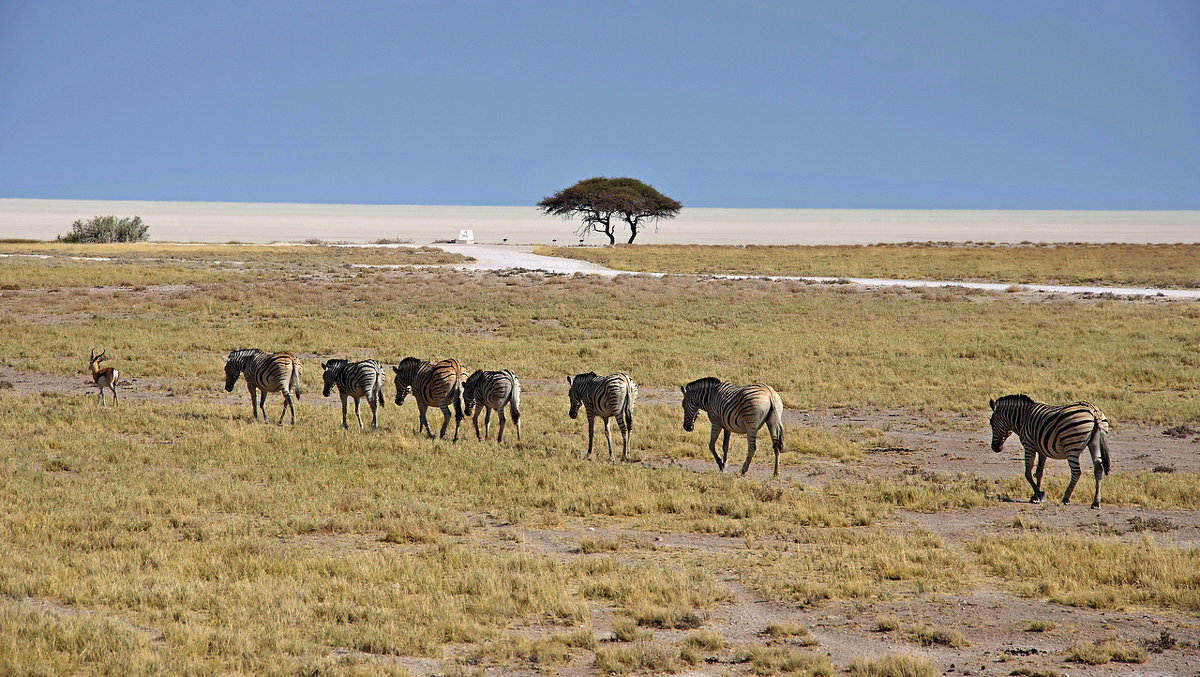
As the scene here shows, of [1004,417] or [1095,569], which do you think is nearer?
[1095,569]

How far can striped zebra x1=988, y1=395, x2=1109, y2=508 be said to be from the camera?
40.2 feet

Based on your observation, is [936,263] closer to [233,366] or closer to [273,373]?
[233,366]

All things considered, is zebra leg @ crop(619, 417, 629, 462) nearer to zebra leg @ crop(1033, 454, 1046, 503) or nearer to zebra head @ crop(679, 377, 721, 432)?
zebra head @ crop(679, 377, 721, 432)

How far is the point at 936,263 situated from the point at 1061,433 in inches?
2307

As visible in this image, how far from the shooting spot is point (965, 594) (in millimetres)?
9273

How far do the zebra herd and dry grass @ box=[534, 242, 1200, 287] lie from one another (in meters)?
43.7

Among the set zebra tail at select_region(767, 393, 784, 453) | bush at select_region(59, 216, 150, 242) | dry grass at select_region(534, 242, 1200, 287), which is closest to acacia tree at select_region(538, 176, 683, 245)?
dry grass at select_region(534, 242, 1200, 287)

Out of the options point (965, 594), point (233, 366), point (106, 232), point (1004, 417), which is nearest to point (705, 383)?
point (1004, 417)

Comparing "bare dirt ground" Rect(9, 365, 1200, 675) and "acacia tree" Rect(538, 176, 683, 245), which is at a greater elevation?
"acacia tree" Rect(538, 176, 683, 245)

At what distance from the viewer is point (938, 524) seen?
12000 mm

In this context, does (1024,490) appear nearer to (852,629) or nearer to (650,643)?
(852,629)

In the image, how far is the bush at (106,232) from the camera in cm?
8619

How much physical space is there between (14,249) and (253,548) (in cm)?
7165

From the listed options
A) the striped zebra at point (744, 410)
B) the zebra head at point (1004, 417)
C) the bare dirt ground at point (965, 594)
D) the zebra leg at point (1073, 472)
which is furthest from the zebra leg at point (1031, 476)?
the striped zebra at point (744, 410)
